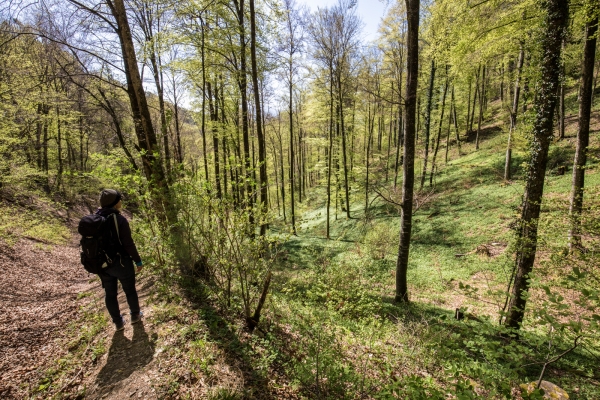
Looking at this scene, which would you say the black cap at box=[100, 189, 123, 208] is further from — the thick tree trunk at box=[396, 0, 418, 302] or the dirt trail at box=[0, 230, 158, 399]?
the thick tree trunk at box=[396, 0, 418, 302]

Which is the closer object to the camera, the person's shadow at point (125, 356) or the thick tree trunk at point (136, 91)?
the person's shadow at point (125, 356)

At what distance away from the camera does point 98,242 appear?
3.50 meters

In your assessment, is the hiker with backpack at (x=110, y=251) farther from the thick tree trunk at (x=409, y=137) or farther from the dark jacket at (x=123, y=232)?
the thick tree trunk at (x=409, y=137)

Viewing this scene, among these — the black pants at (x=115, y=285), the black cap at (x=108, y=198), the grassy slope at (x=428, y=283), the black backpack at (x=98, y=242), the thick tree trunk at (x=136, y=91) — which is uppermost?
the thick tree trunk at (x=136, y=91)

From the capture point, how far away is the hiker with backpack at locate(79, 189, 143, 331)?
3.48 m

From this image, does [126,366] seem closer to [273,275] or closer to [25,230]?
[273,275]

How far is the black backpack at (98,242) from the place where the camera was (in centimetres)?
344

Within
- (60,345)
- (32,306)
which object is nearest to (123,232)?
(60,345)

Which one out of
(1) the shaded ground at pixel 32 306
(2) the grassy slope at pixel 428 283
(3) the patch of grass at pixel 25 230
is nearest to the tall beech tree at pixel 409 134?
(2) the grassy slope at pixel 428 283

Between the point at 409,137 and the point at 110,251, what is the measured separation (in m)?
6.20

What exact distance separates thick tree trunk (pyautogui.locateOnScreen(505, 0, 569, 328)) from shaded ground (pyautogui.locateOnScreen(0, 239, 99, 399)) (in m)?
7.12

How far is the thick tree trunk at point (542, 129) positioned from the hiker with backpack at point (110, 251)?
622 cm

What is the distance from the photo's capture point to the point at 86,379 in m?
2.99

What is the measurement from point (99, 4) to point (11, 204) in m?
13.3
